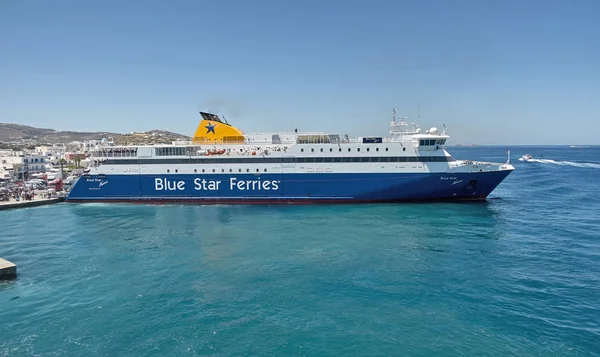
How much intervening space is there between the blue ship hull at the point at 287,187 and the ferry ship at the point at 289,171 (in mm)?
92

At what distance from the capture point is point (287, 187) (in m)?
33.5

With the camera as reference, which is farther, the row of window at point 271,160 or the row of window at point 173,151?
the row of window at point 173,151

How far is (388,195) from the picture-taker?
1277 inches

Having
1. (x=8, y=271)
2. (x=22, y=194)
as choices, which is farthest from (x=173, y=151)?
(x=8, y=271)

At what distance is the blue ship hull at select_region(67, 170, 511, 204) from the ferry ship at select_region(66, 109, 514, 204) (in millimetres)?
92

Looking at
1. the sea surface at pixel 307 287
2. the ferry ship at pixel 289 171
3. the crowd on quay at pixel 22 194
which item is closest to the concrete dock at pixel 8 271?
the sea surface at pixel 307 287

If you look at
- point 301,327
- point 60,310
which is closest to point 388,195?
point 301,327

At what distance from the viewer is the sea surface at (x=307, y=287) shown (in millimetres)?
11047

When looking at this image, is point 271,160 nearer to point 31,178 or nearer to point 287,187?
point 287,187

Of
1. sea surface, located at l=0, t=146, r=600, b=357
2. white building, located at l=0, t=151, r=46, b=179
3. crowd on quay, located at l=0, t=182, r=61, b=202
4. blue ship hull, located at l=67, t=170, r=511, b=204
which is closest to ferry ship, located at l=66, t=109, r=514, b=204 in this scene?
blue ship hull, located at l=67, t=170, r=511, b=204

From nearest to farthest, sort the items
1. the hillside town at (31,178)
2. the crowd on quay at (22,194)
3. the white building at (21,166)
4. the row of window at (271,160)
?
the row of window at (271,160)
the crowd on quay at (22,194)
the hillside town at (31,178)
the white building at (21,166)

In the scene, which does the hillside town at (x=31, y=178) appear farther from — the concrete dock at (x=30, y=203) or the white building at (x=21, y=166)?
the concrete dock at (x=30, y=203)

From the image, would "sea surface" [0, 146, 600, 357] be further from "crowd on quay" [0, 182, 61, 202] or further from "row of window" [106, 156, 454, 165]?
"crowd on quay" [0, 182, 61, 202]

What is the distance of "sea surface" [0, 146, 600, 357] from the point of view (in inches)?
435
